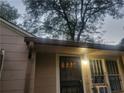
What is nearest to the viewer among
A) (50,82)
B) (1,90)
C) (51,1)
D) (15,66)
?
(1,90)

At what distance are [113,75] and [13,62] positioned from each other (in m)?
4.10

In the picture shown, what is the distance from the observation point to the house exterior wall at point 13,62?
333cm

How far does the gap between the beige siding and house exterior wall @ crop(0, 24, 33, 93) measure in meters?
0.59

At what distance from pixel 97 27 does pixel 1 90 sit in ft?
34.2

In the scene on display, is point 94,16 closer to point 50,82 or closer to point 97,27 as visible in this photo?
point 97,27

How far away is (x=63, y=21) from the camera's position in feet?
38.2

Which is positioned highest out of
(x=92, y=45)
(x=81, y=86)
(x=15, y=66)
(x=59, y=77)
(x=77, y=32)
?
(x=77, y=32)

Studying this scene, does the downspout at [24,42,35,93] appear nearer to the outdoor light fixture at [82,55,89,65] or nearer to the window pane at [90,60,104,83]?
the outdoor light fixture at [82,55,89,65]

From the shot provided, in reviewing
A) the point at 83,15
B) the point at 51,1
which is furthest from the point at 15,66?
the point at 83,15

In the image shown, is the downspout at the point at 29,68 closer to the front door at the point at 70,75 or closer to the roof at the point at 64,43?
the roof at the point at 64,43

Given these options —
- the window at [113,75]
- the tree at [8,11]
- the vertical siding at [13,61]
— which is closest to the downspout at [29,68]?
the vertical siding at [13,61]

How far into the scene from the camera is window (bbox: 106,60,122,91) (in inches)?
204

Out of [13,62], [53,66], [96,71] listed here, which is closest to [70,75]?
[53,66]

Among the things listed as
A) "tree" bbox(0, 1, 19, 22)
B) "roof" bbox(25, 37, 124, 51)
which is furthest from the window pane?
"tree" bbox(0, 1, 19, 22)
